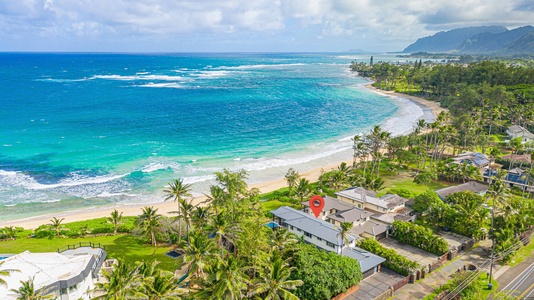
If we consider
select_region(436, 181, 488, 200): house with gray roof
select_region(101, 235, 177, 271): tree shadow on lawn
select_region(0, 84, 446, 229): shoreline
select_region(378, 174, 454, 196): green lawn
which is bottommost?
select_region(378, 174, 454, 196): green lawn

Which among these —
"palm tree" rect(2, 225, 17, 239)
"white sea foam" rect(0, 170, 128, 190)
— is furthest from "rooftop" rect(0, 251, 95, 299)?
"white sea foam" rect(0, 170, 128, 190)

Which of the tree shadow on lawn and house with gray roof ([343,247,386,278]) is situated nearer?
house with gray roof ([343,247,386,278])

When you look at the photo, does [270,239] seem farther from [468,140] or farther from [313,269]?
[468,140]

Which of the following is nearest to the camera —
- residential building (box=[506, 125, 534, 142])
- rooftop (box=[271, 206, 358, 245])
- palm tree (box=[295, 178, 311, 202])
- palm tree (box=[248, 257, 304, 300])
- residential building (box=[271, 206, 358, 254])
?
palm tree (box=[248, 257, 304, 300])

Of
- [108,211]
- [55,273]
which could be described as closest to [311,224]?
[55,273]

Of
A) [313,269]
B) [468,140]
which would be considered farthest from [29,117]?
[468,140]

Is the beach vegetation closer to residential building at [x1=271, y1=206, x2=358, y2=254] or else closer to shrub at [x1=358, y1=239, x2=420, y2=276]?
residential building at [x1=271, y1=206, x2=358, y2=254]

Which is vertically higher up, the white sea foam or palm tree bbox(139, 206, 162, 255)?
palm tree bbox(139, 206, 162, 255)
